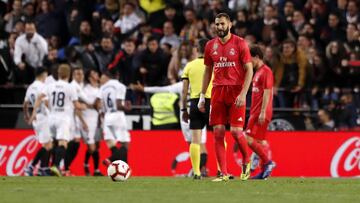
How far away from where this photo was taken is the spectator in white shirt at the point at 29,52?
82.7 ft

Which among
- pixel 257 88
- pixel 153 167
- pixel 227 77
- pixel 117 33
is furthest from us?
pixel 117 33

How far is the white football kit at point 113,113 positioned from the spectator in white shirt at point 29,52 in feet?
12.4

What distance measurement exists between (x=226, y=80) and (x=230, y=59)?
33cm

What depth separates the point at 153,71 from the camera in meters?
24.9

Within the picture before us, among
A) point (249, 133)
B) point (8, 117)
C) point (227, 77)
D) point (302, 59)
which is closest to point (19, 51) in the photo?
point (8, 117)

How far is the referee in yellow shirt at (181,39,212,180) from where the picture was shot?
17.6 metres

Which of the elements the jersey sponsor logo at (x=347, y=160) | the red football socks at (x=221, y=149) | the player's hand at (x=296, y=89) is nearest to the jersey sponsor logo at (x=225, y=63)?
the red football socks at (x=221, y=149)

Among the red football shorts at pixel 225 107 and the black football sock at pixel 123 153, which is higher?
the red football shorts at pixel 225 107

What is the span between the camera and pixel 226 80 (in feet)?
53.9

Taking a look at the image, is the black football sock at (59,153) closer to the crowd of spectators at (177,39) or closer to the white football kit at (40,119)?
the white football kit at (40,119)

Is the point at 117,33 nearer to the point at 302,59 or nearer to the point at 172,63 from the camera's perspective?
the point at 172,63

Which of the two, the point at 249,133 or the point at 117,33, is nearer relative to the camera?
the point at 249,133

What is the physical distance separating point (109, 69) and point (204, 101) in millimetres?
7248

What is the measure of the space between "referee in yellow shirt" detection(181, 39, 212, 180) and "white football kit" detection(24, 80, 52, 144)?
13.3 feet
